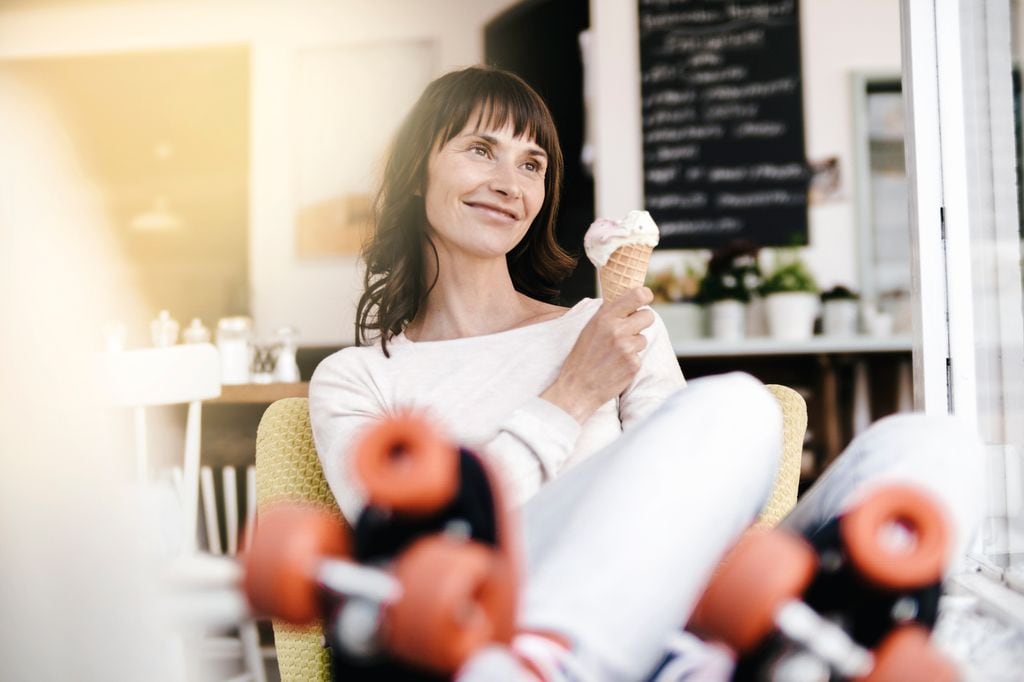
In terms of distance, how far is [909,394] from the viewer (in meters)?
3.32

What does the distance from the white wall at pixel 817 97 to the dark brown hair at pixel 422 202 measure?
88.7 inches

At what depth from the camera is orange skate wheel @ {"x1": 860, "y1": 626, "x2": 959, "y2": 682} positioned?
590 mm

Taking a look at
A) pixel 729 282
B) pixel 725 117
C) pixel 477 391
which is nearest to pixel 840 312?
pixel 729 282

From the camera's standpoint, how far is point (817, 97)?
3.79 m

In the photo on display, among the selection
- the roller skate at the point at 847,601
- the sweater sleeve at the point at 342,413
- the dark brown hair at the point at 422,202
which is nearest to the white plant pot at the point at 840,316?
the dark brown hair at the point at 422,202

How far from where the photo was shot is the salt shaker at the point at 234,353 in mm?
2850

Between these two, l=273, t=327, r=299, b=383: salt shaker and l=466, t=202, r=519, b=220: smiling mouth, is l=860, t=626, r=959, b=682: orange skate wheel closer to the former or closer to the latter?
l=466, t=202, r=519, b=220: smiling mouth

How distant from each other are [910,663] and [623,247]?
2.79 feet

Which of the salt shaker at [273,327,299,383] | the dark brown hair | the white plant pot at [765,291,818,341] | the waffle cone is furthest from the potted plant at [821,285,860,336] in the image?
the waffle cone

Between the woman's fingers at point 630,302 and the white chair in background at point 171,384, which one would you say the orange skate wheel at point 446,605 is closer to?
the woman's fingers at point 630,302

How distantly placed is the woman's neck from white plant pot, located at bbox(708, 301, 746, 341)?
6.39ft

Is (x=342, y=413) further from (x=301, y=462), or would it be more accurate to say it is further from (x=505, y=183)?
(x=505, y=183)

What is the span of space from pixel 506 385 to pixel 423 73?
3.76 meters

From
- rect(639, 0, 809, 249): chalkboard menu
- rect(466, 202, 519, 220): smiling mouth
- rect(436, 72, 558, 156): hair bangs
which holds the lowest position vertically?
rect(466, 202, 519, 220): smiling mouth
